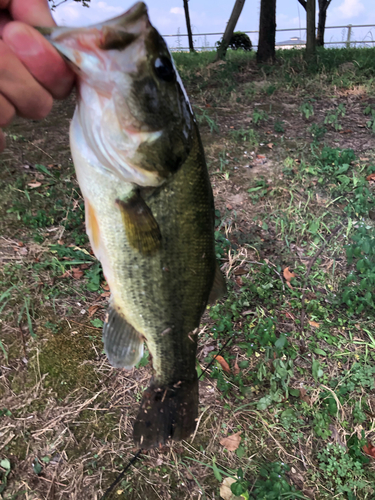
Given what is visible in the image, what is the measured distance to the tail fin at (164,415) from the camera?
62.6 inches

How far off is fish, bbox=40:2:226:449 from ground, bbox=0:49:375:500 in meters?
0.89

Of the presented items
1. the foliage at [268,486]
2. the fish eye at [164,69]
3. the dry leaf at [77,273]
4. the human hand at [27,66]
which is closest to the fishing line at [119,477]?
the foliage at [268,486]

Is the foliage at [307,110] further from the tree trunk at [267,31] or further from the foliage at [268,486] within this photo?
the foliage at [268,486]

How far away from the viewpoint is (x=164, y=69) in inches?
43.7

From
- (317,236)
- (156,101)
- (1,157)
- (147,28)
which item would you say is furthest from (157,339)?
(1,157)

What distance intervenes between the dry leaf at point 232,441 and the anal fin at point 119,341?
1294 mm

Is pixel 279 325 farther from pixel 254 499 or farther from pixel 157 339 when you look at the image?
pixel 157 339

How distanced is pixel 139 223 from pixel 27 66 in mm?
605

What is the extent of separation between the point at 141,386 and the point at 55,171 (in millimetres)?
2784

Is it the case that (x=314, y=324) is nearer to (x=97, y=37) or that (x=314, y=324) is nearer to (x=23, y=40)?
(x=97, y=37)

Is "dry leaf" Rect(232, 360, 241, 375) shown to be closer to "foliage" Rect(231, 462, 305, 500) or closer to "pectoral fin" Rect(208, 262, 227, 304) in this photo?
"foliage" Rect(231, 462, 305, 500)

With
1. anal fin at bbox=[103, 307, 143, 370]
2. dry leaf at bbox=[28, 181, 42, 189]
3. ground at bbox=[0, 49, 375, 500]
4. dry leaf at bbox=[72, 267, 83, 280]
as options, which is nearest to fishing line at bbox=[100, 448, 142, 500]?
ground at bbox=[0, 49, 375, 500]

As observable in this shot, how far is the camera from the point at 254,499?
2033 mm

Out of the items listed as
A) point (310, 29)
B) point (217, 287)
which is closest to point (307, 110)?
point (310, 29)
